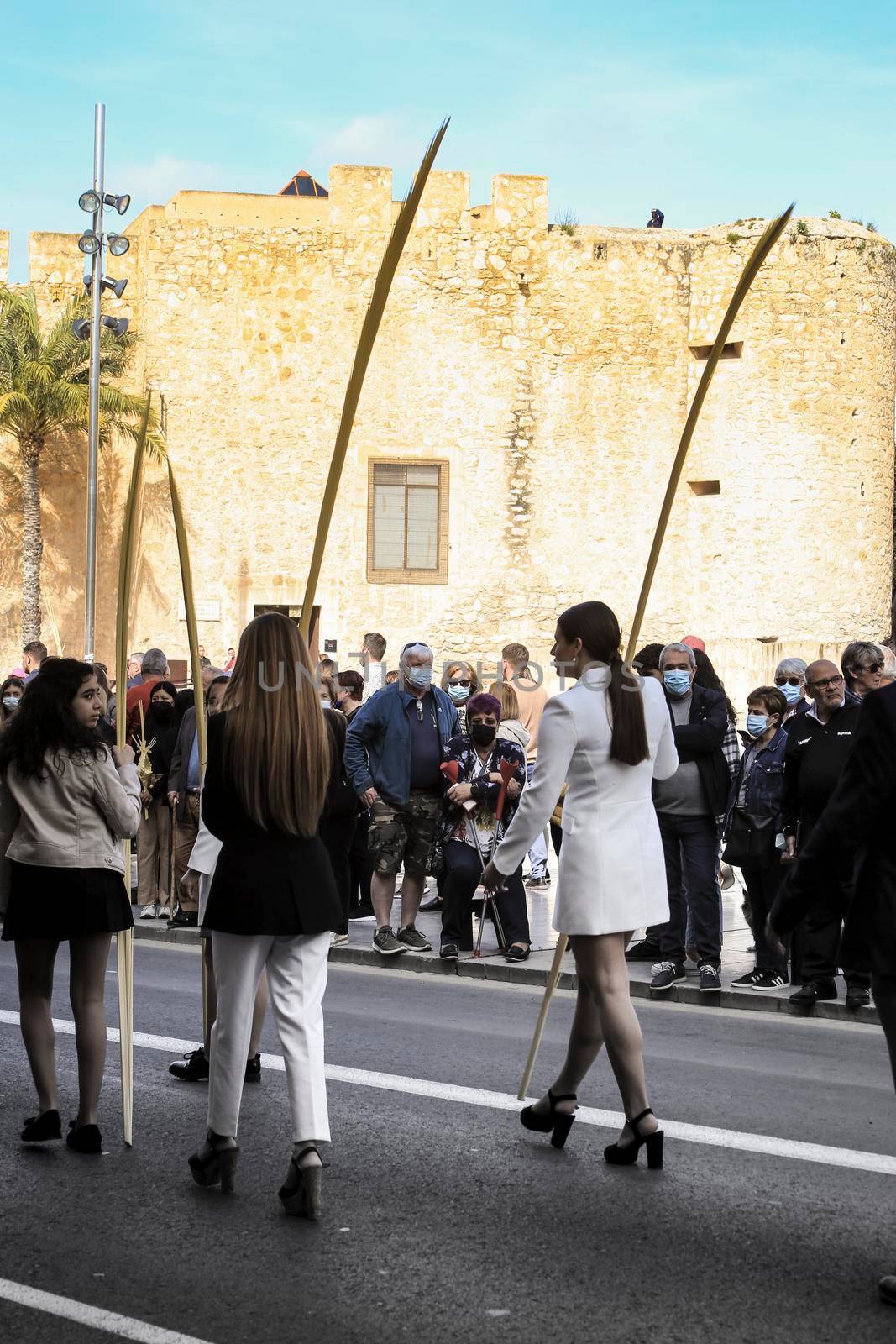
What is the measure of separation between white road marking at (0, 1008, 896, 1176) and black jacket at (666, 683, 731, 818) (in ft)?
11.4

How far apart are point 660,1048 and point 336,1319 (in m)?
4.00

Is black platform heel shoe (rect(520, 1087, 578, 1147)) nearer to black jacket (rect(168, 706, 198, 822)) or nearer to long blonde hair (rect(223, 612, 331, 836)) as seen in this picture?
long blonde hair (rect(223, 612, 331, 836))

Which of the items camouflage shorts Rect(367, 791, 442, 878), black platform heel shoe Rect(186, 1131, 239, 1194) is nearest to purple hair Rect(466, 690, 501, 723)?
camouflage shorts Rect(367, 791, 442, 878)

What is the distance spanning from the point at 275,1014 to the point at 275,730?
93 cm

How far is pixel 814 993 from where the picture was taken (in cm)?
920

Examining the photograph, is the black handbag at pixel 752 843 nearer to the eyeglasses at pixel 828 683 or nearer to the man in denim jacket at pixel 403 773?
the eyeglasses at pixel 828 683

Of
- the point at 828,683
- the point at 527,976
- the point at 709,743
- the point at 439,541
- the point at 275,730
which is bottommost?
the point at 527,976

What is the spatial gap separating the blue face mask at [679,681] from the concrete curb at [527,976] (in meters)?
1.82

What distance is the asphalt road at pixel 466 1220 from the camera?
4.30m

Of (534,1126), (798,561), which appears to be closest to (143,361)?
(798,561)

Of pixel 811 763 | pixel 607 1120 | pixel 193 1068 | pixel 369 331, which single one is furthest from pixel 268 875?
pixel 811 763

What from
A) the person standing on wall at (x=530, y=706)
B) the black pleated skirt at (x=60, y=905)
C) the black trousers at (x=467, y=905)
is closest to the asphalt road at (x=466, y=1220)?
the black pleated skirt at (x=60, y=905)

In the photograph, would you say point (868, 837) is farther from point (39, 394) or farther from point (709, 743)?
point (39, 394)

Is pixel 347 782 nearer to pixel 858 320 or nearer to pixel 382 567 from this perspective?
pixel 382 567
